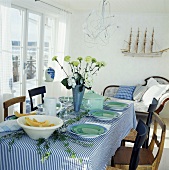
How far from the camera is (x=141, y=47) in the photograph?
20.3 ft

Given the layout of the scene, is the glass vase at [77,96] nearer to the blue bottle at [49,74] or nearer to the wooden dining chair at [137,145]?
the wooden dining chair at [137,145]

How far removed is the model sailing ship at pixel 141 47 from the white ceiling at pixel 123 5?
622mm

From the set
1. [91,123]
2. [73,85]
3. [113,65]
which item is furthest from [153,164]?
[113,65]

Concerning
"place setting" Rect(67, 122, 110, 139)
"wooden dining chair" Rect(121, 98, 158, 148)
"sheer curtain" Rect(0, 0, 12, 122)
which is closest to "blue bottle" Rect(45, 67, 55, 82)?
"sheer curtain" Rect(0, 0, 12, 122)

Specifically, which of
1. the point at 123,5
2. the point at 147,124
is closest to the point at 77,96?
the point at 147,124

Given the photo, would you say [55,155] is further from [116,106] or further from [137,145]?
[116,106]

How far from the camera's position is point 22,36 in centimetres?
477

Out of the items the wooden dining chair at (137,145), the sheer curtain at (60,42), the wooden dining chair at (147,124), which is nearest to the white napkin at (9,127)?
the wooden dining chair at (137,145)

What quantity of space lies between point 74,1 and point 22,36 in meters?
1.29

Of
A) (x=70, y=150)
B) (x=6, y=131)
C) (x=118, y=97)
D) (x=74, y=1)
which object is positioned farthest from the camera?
(x=118, y=97)

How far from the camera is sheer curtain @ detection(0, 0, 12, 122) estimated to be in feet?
12.6

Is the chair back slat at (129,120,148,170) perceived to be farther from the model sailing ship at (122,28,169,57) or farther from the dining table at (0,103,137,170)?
the model sailing ship at (122,28,169,57)

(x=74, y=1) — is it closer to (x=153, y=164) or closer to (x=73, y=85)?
(x=73, y=85)

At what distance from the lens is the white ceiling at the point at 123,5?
4856 mm
